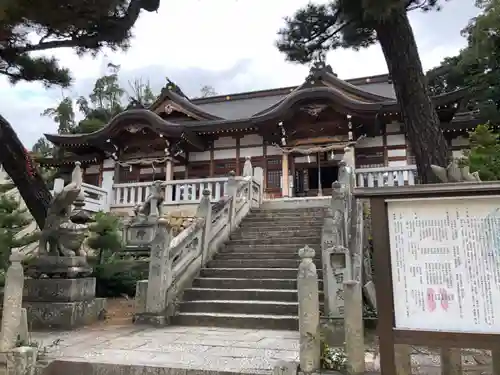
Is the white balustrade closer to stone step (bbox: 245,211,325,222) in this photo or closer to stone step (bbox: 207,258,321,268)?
stone step (bbox: 245,211,325,222)

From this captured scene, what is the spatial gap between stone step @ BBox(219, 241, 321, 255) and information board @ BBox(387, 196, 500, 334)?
195 inches

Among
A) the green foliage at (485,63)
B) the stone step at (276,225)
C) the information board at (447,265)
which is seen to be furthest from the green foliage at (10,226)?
the green foliage at (485,63)

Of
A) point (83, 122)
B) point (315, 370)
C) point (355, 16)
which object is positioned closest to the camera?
point (315, 370)

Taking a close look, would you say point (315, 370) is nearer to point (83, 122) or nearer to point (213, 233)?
point (213, 233)

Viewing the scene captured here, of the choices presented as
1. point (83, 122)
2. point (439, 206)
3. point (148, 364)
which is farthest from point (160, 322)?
point (83, 122)

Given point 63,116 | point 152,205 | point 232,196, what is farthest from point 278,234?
point 63,116

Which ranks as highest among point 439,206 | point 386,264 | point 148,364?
point 439,206

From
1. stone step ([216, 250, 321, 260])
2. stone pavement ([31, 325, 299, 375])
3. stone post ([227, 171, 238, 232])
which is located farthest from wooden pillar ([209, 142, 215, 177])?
stone pavement ([31, 325, 299, 375])

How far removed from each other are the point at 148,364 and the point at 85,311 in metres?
2.89

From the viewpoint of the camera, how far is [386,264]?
10.7ft

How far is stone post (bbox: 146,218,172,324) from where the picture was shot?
6559 millimetres

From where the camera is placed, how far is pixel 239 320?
632cm

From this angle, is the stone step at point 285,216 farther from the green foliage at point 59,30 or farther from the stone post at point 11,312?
the stone post at point 11,312

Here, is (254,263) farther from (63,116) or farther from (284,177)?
(63,116)
